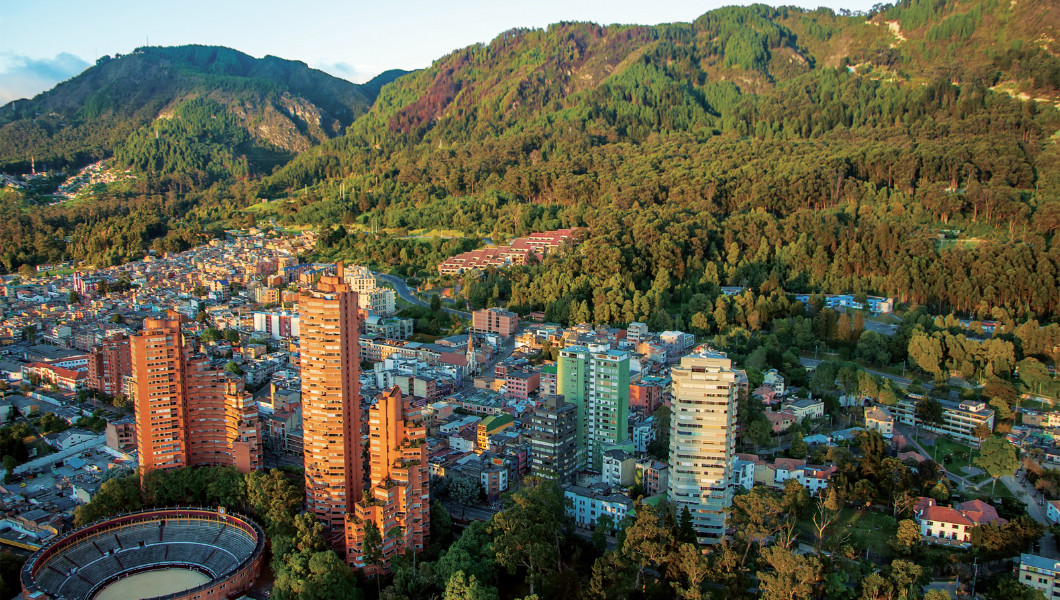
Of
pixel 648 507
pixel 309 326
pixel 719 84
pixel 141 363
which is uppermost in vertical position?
pixel 719 84

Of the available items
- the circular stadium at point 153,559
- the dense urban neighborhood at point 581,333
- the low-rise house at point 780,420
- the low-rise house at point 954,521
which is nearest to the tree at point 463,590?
the dense urban neighborhood at point 581,333

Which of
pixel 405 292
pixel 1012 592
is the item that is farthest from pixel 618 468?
pixel 405 292

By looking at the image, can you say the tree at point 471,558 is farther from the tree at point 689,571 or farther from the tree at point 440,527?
the tree at point 689,571

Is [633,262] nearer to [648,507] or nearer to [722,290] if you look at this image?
[722,290]

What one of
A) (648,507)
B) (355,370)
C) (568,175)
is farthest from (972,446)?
(568,175)

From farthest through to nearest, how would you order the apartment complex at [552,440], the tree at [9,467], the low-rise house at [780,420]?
the low-rise house at [780,420], the tree at [9,467], the apartment complex at [552,440]

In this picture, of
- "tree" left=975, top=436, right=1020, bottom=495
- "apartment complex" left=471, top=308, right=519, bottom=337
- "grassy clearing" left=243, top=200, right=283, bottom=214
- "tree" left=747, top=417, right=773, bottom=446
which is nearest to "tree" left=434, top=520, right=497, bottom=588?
"tree" left=747, top=417, right=773, bottom=446

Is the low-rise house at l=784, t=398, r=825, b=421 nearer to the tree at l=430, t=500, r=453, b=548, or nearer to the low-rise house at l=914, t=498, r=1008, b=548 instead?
the low-rise house at l=914, t=498, r=1008, b=548
